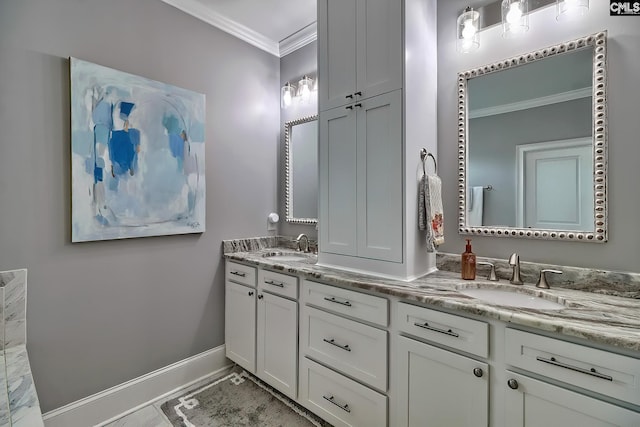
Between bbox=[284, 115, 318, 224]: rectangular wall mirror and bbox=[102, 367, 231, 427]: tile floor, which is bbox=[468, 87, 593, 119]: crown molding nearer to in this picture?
bbox=[284, 115, 318, 224]: rectangular wall mirror

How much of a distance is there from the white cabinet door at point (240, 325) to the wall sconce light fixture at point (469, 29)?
6.61 feet

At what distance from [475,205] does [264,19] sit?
6.85 feet

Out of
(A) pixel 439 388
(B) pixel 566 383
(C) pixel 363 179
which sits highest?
(C) pixel 363 179

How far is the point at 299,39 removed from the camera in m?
2.59

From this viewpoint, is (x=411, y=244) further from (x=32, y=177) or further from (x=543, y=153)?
(x=32, y=177)

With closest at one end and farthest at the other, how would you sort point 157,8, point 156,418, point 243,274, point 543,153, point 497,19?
1. point 543,153
2. point 497,19
3. point 156,418
4. point 157,8
5. point 243,274

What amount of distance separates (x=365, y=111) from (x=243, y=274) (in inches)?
55.7

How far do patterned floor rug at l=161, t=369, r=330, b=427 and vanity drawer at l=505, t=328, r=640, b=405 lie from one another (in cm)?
125

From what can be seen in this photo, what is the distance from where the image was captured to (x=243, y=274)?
7.30 feet

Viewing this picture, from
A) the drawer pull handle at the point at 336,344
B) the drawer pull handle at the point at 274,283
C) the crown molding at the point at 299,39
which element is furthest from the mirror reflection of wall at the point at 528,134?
the crown molding at the point at 299,39

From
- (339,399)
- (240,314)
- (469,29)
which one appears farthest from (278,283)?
(469,29)

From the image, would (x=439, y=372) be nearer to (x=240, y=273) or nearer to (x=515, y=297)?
(x=515, y=297)

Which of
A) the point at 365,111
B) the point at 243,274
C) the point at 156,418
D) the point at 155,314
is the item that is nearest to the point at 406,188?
the point at 365,111

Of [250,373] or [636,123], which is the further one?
[250,373]
